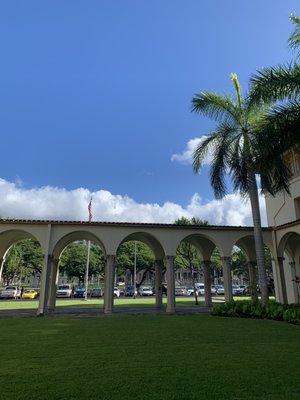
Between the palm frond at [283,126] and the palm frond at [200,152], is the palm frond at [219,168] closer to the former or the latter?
the palm frond at [200,152]

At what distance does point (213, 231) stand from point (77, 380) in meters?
16.5

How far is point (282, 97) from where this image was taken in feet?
45.0

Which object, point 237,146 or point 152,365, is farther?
point 237,146

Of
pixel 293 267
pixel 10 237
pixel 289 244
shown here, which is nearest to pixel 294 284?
pixel 293 267

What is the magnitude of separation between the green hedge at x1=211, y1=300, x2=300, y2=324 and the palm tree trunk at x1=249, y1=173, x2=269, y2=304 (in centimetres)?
113

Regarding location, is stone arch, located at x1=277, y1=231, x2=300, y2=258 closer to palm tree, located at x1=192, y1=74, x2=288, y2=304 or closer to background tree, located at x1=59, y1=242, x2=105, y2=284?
palm tree, located at x1=192, y1=74, x2=288, y2=304

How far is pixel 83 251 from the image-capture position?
62719 mm

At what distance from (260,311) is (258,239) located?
12.5 ft

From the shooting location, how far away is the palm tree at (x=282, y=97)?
1334 centimetres

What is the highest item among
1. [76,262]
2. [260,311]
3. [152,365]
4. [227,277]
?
[76,262]

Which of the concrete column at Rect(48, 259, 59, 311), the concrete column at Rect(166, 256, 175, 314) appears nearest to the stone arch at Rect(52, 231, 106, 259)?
the concrete column at Rect(48, 259, 59, 311)

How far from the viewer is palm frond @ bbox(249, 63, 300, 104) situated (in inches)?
524

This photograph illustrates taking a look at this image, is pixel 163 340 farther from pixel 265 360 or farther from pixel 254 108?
pixel 254 108

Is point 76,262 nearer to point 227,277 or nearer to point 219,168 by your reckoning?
point 227,277
